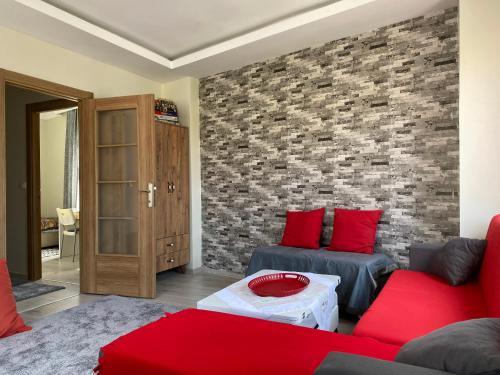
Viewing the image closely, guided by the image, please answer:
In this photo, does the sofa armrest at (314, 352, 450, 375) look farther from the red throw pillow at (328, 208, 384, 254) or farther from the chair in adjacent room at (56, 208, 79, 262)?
the chair in adjacent room at (56, 208, 79, 262)

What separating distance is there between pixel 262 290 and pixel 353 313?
1082mm

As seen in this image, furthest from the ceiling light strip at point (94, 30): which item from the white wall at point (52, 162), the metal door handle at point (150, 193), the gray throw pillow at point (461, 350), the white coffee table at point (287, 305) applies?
the white wall at point (52, 162)

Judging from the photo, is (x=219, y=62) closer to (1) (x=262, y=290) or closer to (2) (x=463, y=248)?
(1) (x=262, y=290)

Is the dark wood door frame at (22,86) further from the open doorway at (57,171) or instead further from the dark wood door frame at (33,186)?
the open doorway at (57,171)

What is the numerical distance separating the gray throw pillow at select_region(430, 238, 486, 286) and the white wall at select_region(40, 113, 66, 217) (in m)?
7.06

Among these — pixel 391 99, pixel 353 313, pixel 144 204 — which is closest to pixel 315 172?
pixel 391 99

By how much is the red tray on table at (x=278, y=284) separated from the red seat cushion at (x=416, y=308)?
495 mm

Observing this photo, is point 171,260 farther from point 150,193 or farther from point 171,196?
point 150,193

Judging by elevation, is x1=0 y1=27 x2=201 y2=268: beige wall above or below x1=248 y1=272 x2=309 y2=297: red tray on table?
above

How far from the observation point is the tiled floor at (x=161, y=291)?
10.6ft

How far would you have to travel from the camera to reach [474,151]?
2639 millimetres

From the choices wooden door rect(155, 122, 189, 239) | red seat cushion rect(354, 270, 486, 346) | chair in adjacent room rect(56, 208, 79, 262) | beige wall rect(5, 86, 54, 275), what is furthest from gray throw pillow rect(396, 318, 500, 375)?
chair in adjacent room rect(56, 208, 79, 262)

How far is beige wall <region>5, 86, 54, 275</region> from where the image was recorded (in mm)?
4461

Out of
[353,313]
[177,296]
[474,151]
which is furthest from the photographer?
[177,296]
